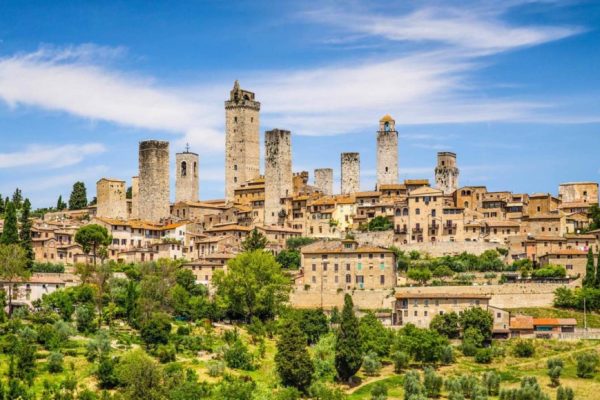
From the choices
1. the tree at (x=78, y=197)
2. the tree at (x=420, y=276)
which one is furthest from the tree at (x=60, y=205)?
the tree at (x=420, y=276)

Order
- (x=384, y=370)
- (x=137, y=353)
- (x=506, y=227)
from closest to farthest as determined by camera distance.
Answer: (x=137, y=353) < (x=384, y=370) < (x=506, y=227)

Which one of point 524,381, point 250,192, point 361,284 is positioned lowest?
point 524,381

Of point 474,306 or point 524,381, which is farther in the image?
point 474,306

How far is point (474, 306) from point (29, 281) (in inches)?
1065

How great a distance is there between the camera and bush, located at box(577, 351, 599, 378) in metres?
58.4

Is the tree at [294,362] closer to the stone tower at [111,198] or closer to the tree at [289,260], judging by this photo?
the tree at [289,260]

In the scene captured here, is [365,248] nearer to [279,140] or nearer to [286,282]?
[286,282]

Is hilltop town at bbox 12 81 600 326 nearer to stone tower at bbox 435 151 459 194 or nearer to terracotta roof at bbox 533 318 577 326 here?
Answer: stone tower at bbox 435 151 459 194

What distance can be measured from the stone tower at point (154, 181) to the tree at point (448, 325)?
35286 millimetres

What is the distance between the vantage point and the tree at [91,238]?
78.1 meters

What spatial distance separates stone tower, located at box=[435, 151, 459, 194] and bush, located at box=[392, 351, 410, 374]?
3996cm

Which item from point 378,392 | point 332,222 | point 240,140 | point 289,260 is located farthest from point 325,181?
point 378,392

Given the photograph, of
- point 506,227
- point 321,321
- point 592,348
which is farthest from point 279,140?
point 592,348

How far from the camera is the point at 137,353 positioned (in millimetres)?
54812
